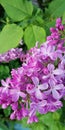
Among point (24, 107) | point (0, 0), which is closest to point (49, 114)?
point (24, 107)

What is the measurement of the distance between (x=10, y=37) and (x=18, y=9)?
0.32ft

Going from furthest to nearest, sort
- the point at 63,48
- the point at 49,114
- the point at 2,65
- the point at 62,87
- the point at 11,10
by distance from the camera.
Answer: the point at 2,65 → the point at 49,114 → the point at 11,10 → the point at 63,48 → the point at 62,87

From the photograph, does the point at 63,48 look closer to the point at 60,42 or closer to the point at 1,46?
the point at 60,42

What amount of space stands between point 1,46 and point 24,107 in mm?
225

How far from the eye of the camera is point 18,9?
1.25 m

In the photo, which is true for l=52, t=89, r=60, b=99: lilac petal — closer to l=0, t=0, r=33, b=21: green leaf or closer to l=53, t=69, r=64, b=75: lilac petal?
l=53, t=69, r=64, b=75: lilac petal

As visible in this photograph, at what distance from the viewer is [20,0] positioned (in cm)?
125

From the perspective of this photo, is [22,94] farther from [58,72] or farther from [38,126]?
[38,126]

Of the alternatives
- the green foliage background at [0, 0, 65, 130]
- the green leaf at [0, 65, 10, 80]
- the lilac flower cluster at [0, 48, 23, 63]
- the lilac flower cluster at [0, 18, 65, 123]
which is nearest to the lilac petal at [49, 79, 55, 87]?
the lilac flower cluster at [0, 18, 65, 123]

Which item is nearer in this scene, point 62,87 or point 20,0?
point 62,87

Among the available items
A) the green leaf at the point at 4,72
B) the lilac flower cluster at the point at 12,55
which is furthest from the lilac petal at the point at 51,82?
the green leaf at the point at 4,72

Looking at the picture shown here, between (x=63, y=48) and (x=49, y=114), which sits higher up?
(x=63, y=48)

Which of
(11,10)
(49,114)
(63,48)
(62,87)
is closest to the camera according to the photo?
(62,87)

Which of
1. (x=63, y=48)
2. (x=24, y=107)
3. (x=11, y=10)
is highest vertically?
(x=11, y=10)
